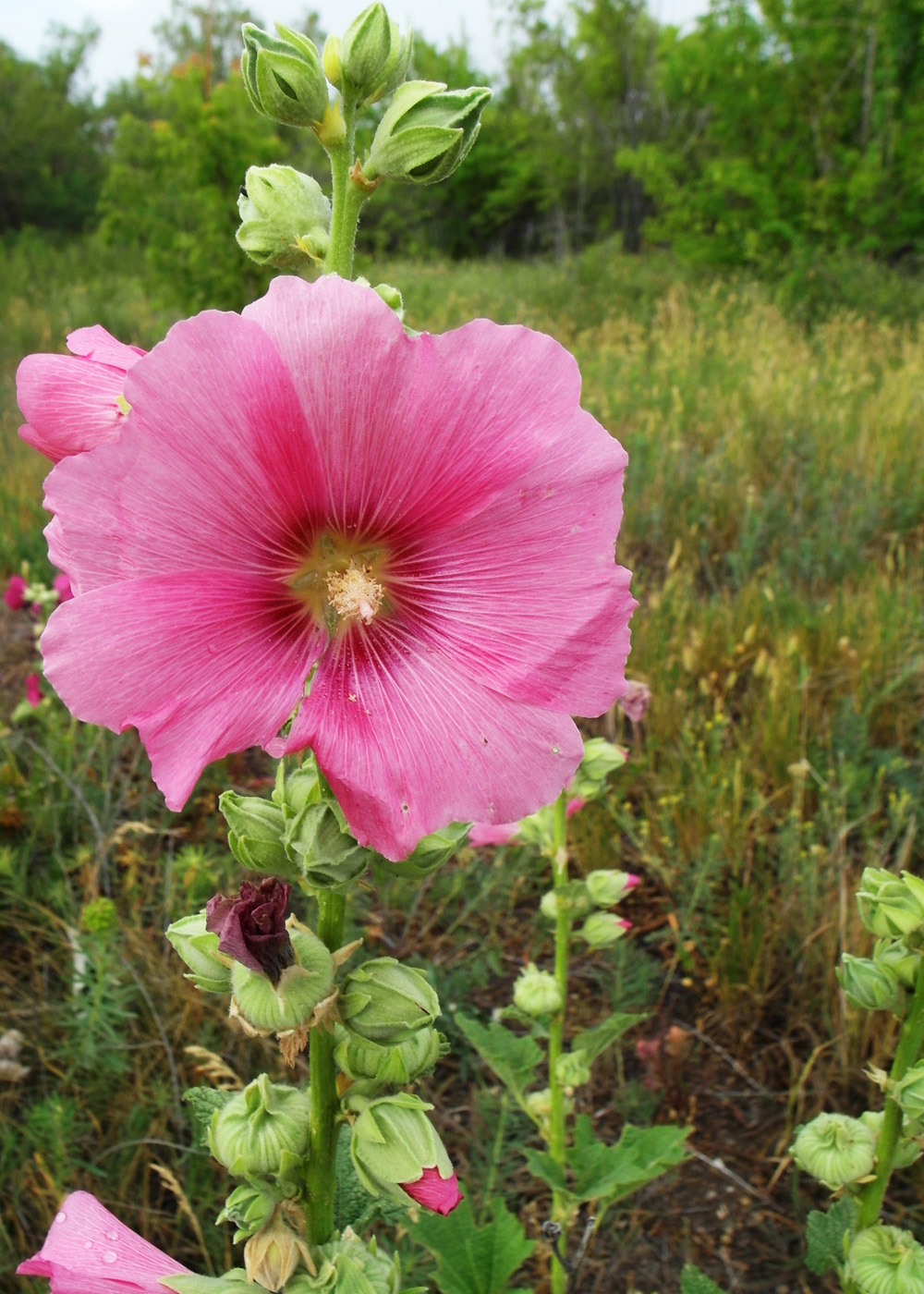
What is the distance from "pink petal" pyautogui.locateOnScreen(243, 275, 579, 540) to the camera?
0.80 meters

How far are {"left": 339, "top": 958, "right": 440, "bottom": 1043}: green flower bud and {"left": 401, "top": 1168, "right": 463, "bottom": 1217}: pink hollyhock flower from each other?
0.14 m

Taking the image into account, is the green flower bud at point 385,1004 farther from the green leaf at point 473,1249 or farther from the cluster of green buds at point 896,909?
the green leaf at point 473,1249

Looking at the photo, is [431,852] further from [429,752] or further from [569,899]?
[569,899]

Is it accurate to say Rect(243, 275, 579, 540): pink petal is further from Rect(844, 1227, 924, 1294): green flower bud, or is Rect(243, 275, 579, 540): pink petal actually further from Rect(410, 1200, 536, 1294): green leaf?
Rect(410, 1200, 536, 1294): green leaf

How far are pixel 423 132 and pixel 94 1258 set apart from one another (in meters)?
1.17

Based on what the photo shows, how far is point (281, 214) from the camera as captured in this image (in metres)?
0.99

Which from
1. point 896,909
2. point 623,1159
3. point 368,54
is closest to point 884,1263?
point 896,909

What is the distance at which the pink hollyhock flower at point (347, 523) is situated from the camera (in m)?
0.78

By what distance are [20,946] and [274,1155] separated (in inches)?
73.1

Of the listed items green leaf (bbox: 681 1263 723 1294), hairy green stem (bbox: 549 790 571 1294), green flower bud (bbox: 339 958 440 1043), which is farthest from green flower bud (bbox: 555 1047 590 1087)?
green flower bud (bbox: 339 958 440 1043)

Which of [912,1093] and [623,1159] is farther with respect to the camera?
[623,1159]

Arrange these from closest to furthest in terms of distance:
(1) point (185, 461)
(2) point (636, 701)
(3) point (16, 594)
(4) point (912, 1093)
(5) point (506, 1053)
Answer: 1. (1) point (185, 461)
2. (4) point (912, 1093)
3. (5) point (506, 1053)
4. (2) point (636, 701)
5. (3) point (16, 594)

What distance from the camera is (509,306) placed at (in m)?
11.1

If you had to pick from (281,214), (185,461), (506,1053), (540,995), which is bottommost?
(506,1053)
